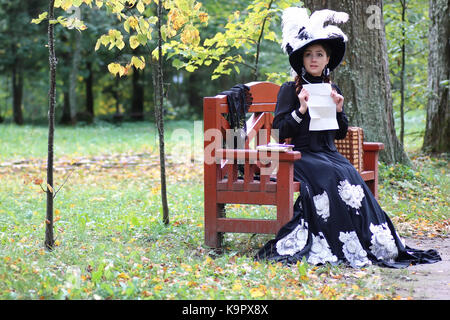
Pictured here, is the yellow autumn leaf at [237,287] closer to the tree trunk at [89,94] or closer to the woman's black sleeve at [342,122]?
the woman's black sleeve at [342,122]

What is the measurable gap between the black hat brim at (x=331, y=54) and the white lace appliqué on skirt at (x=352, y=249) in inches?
56.8

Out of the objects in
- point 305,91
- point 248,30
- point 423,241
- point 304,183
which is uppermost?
point 248,30

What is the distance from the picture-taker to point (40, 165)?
11219 mm

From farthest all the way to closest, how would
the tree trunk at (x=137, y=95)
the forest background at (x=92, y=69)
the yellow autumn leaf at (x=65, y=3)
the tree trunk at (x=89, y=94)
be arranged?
the tree trunk at (x=137, y=95)
the tree trunk at (x=89, y=94)
the forest background at (x=92, y=69)
the yellow autumn leaf at (x=65, y=3)

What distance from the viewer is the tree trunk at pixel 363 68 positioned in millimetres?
7191

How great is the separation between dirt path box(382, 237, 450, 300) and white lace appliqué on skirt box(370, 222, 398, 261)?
0.67ft

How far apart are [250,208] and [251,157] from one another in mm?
2144

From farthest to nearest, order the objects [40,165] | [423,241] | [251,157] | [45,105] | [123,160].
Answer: [45,105] → [123,160] → [40,165] → [423,241] → [251,157]

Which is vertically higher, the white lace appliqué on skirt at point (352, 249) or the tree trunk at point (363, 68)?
the tree trunk at point (363, 68)

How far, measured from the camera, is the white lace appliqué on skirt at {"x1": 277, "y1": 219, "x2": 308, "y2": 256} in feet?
14.4

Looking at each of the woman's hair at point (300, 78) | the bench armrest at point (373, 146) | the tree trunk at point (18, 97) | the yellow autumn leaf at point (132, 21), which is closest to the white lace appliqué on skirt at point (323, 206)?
the woman's hair at point (300, 78)
